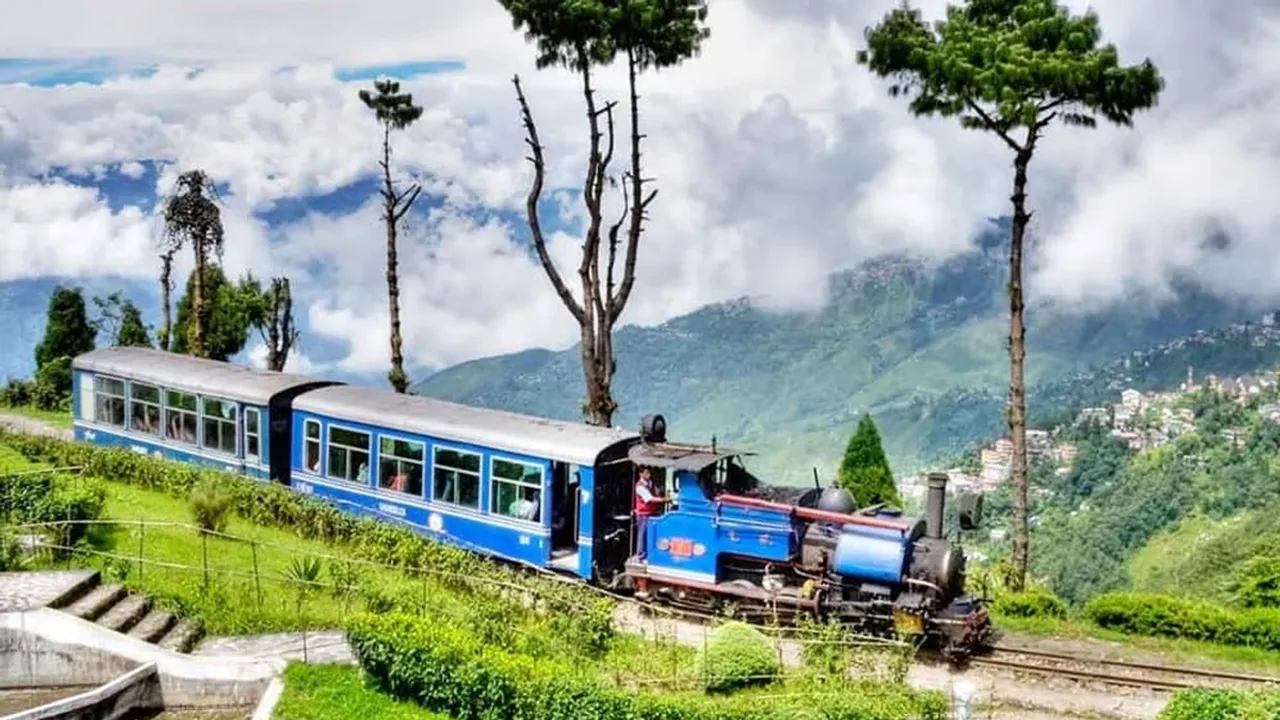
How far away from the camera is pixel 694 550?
1764cm

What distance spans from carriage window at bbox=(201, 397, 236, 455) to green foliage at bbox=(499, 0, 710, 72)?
8.89 meters

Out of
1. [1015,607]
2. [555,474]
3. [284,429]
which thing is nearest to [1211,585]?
[1015,607]

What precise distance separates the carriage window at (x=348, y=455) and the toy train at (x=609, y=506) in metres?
0.03

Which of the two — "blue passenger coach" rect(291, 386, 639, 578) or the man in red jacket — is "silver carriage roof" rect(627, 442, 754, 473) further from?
"blue passenger coach" rect(291, 386, 639, 578)

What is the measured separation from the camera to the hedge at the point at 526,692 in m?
→ 12.9

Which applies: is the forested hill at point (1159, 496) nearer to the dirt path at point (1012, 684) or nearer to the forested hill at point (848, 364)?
the dirt path at point (1012, 684)

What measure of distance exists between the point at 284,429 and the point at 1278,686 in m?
16.3

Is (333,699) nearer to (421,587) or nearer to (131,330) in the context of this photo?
(421,587)

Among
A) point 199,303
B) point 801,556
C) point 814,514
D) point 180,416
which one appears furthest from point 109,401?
point 814,514

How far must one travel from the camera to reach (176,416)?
2448 cm

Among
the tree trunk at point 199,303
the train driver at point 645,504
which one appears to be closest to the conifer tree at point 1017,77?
the train driver at point 645,504

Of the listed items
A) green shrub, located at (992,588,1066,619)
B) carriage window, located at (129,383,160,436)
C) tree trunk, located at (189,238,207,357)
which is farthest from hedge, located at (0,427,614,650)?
tree trunk, located at (189,238,207,357)

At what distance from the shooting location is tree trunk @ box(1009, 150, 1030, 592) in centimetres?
1906

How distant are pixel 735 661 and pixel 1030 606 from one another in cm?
606
